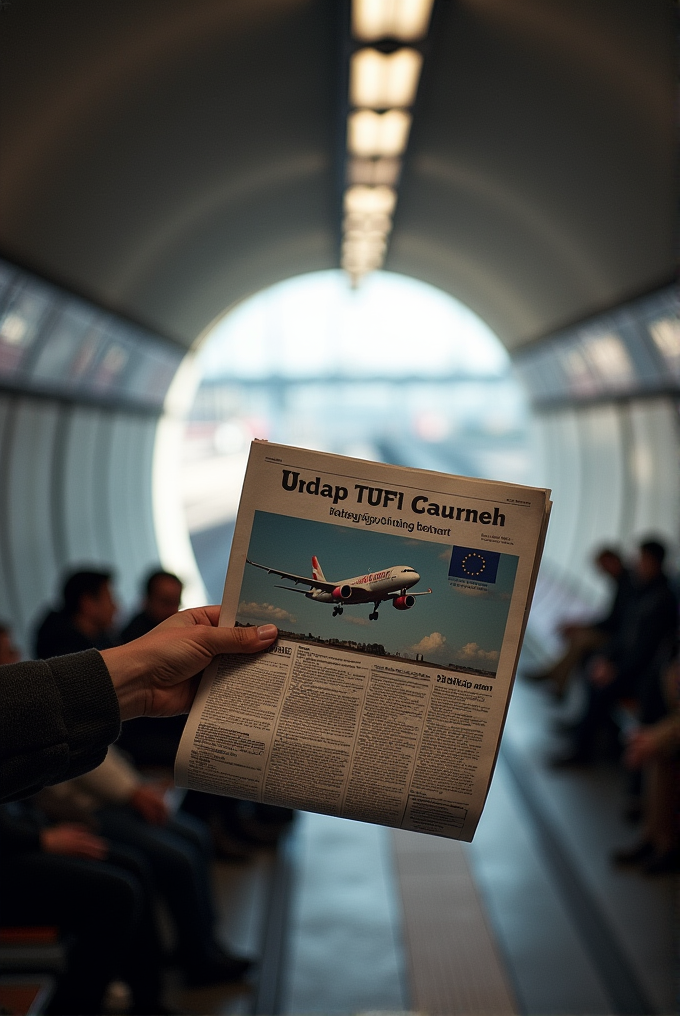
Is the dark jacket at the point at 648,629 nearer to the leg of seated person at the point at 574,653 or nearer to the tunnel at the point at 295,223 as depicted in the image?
the tunnel at the point at 295,223

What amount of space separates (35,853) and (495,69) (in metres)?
4.09

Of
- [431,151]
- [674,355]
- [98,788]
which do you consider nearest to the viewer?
[98,788]

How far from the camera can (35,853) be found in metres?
3.21

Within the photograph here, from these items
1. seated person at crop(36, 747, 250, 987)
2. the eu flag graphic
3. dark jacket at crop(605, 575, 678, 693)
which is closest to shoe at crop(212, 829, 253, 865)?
seated person at crop(36, 747, 250, 987)

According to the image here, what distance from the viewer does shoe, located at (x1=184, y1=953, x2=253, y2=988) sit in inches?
159

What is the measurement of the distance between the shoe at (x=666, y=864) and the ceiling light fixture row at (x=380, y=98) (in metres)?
4.65

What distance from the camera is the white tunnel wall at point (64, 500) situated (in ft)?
25.1

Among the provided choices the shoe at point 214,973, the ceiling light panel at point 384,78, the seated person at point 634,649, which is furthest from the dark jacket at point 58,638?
the seated person at point 634,649

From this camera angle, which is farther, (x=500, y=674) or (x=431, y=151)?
(x=431, y=151)

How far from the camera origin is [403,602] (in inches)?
65.2

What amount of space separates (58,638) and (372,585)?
5.55 feet

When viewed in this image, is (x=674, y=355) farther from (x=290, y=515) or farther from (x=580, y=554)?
(x=290, y=515)

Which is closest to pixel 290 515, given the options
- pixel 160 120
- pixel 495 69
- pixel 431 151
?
pixel 160 120

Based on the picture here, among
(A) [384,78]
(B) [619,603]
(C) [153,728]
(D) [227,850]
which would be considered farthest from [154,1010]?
(B) [619,603]
